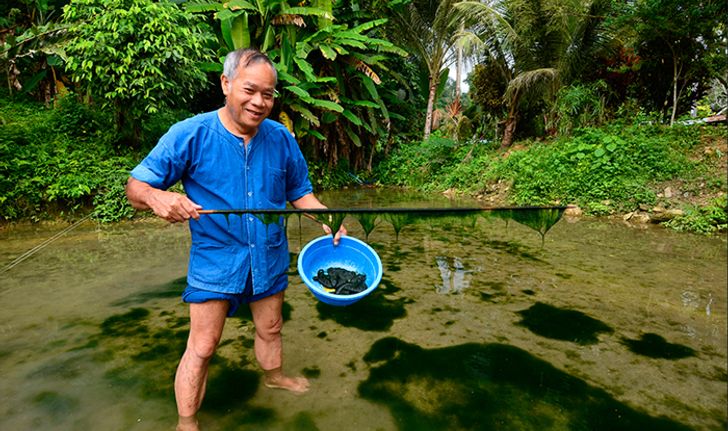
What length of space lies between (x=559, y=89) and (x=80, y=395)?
952 centimetres

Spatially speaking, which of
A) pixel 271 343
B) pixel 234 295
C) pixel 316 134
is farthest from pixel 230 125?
pixel 316 134

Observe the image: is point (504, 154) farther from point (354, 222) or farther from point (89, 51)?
point (89, 51)

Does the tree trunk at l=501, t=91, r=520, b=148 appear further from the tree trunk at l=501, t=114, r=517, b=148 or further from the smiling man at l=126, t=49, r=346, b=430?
the smiling man at l=126, t=49, r=346, b=430

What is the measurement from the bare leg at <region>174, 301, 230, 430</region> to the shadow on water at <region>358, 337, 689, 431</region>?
0.83 meters

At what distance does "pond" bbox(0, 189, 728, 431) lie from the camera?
1855mm

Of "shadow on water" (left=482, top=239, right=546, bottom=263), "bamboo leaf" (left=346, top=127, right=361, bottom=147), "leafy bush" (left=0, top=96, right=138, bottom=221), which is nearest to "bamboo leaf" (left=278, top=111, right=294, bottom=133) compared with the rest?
"bamboo leaf" (left=346, top=127, right=361, bottom=147)

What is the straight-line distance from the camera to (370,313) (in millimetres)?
2949

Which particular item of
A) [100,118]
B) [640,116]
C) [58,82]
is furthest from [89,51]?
[640,116]

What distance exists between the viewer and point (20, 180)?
558 centimetres

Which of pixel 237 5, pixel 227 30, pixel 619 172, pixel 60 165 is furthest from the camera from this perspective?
pixel 227 30

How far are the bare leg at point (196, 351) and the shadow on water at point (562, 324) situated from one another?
6.86 ft

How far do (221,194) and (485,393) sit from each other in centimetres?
165

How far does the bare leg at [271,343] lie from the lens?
5.98ft

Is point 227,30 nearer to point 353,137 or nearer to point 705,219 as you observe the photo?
point 353,137
